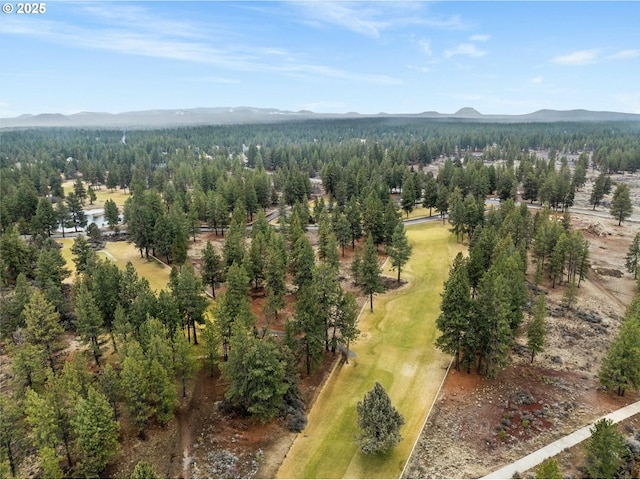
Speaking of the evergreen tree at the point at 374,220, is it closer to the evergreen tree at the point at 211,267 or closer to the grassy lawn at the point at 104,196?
the evergreen tree at the point at 211,267

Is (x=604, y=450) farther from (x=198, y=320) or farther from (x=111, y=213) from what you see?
(x=111, y=213)

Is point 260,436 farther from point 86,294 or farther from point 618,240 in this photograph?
point 618,240

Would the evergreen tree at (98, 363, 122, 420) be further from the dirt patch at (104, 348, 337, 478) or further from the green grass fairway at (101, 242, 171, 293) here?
the green grass fairway at (101, 242, 171, 293)

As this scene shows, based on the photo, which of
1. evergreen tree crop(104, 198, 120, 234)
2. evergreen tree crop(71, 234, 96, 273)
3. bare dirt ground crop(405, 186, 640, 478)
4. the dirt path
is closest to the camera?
the dirt path

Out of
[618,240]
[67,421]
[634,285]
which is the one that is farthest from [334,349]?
[618,240]

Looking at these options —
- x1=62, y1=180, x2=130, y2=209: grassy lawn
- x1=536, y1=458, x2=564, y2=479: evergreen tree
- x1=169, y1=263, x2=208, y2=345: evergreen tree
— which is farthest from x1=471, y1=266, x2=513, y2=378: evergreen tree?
x1=62, y1=180, x2=130, y2=209: grassy lawn

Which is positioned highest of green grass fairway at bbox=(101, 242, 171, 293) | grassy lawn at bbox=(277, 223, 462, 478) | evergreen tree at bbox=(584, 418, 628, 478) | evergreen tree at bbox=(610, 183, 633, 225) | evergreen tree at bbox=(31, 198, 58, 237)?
evergreen tree at bbox=(610, 183, 633, 225)
